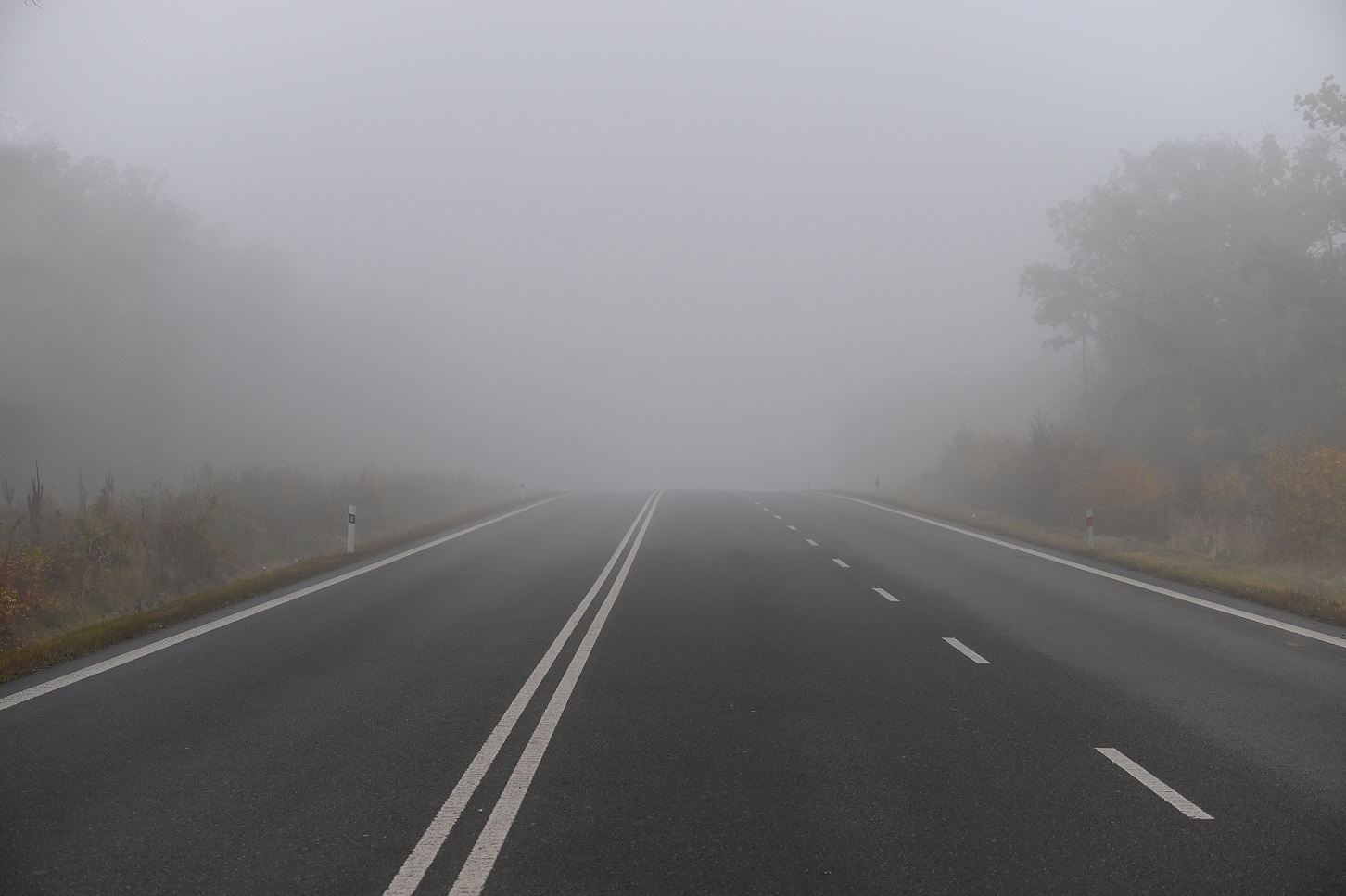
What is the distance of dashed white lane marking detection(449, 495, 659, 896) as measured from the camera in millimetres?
3787

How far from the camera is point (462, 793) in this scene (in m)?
4.79

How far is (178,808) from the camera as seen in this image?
452 centimetres

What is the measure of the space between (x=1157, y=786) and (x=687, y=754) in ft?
8.70

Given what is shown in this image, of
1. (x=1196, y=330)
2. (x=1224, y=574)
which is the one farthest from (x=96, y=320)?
(x=1196, y=330)

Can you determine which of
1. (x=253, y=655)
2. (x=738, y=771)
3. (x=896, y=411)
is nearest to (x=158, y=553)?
(x=253, y=655)

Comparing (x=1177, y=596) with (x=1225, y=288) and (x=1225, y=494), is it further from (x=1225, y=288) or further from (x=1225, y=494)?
(x=1225, y=288)

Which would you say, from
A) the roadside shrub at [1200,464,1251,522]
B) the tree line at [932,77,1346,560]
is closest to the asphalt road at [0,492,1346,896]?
the roadside shrub at [1200,464,1251,522]

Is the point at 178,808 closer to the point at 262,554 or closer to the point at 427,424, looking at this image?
the point at 262,554

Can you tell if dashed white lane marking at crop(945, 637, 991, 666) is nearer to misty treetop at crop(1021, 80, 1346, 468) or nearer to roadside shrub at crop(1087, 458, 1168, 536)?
roadside shrub at crop(1087, 458, 1168, 536)

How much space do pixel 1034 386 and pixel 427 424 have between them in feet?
168

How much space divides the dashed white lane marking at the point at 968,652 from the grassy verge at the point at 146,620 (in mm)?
8301

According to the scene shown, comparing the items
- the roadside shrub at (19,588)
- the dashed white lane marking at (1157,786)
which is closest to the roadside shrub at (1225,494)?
the dashed white lane marking at (1157,786)

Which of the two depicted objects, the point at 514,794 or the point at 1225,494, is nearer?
the point at 514,794

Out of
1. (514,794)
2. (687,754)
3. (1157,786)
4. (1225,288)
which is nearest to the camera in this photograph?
(514,794)
